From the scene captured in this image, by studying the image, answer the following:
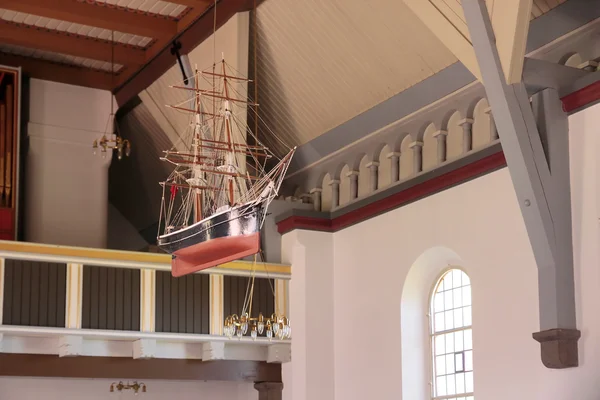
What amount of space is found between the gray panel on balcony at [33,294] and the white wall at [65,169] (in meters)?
3.37

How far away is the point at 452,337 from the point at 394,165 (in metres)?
2.79

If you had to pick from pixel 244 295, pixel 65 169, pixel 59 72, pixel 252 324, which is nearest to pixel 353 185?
pixel 244 295

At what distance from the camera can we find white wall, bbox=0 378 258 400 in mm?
16781

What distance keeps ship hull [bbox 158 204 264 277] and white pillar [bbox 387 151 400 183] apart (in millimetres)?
2985

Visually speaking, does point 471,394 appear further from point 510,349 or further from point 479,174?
point 479,174

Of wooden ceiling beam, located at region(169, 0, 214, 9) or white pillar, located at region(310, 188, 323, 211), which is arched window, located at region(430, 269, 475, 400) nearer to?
white pillar, located at region(310, 188, 323, 211)

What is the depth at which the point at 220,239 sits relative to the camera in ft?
44.1

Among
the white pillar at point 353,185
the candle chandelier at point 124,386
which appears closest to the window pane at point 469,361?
the white pillar at point 353,185

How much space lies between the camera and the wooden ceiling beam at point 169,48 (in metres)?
16.7

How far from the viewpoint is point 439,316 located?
48.8ft

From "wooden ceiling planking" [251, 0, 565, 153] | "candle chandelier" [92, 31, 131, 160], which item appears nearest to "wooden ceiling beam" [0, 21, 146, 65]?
"candle chandelier" [92, 31, 131, 160]

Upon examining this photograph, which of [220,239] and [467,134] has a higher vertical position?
[467,134]

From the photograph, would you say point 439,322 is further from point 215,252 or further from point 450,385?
point 215,252

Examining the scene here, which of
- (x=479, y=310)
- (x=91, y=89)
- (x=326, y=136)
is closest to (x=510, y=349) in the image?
(x=479, y=310)
